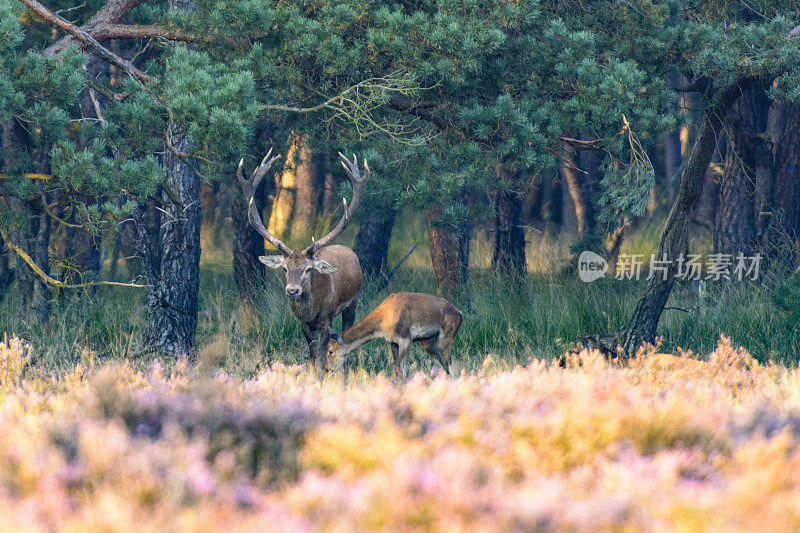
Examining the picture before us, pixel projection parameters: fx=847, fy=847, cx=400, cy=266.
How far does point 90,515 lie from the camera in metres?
2.84

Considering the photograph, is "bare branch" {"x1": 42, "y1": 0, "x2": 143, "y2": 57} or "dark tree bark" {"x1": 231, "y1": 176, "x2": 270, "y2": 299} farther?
"dark tree bark" {"x1": 231, "y1": 176, "x2": 270, "y2": 299}

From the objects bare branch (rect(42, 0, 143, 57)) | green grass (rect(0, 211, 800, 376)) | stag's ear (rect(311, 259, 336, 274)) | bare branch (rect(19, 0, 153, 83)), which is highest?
bare branch (rect(42, 0, 143, 57))

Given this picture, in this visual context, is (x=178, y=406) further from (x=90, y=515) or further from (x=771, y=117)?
(x=771, y=117)

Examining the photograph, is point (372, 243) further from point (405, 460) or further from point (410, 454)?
point (405, 460)

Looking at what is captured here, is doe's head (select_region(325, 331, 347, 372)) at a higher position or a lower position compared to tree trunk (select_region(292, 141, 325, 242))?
lower

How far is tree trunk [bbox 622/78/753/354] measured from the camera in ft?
30.3

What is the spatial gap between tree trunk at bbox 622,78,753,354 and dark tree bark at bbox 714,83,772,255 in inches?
152

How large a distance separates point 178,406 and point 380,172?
662 cm

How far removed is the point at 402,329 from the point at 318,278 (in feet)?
4.35

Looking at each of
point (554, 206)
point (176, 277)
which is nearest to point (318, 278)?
point (176, 277)

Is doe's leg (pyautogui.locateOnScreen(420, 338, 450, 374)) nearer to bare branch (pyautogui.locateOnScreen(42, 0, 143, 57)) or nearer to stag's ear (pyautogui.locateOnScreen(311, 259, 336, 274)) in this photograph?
stag's ear (pyautogui.locateOnScreen(311, 259, 336, 274))

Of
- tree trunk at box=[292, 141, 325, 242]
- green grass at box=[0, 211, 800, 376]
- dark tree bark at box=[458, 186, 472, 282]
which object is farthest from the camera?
tree trunk at box=[292, 141, 325, 242]
